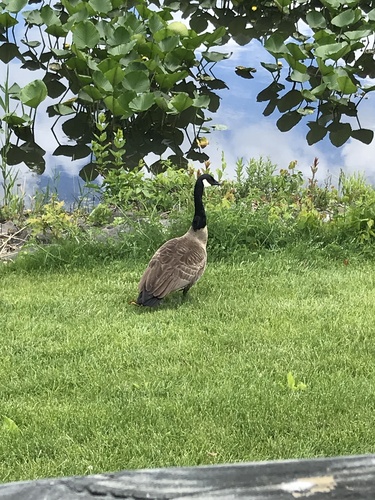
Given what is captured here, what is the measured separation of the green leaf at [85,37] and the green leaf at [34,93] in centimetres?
171

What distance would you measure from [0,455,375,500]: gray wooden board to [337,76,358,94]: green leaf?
915 centimetres

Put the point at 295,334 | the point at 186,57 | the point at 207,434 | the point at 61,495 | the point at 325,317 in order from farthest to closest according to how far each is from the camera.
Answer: the point at 186,57, the point at 325,317, the point at 295,334, the point at 207,434, the point at 61,495

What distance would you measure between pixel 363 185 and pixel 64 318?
3.96 metres

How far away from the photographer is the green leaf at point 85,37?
9.93 meters

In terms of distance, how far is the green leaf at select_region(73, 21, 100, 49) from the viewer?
9.93 meters

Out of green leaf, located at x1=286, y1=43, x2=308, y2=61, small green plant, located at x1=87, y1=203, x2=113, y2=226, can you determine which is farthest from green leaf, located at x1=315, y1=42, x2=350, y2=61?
small green plant, located at x1=87, y1=203, x2=113, y2=226

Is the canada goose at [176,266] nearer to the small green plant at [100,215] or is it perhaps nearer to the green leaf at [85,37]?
the small green plant at [100,215]

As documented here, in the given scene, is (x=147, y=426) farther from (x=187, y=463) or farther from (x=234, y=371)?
(x=234, y=371)

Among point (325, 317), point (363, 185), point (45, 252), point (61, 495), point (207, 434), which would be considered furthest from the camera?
point (363, 185)

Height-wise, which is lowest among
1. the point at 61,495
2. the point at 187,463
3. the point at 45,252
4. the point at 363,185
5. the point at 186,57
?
the point at 187,463

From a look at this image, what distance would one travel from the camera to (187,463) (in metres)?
2.88

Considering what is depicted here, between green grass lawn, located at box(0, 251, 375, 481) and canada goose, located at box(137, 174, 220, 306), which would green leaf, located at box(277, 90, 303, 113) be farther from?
canada goose, located at box(137, 174, 220, 306)

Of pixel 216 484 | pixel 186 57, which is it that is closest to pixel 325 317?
pixel 216 484

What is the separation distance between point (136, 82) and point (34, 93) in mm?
1393
